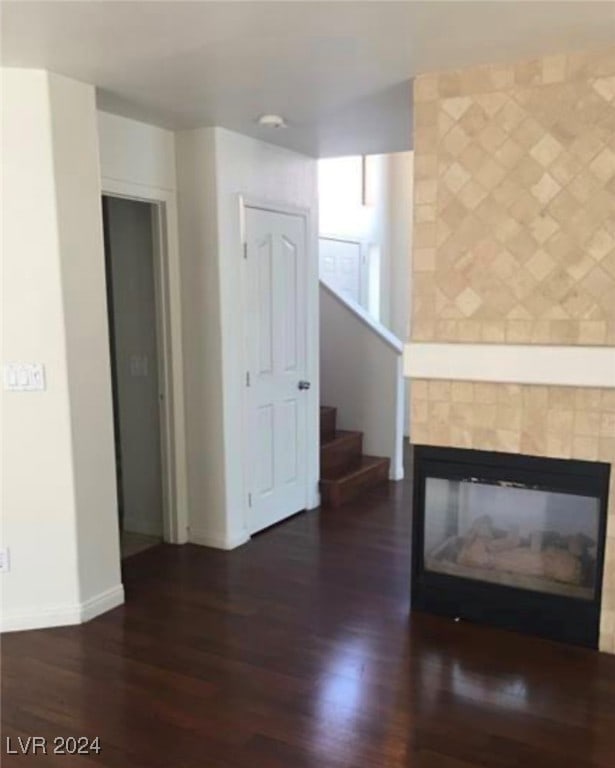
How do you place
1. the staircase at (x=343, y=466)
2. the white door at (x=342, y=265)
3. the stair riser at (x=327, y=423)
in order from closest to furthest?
the staircase at (x=343, y=466) < the stair riser at (x=327, y=423) < the white door at (x=342, y=265)

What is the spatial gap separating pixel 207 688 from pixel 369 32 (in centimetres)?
250

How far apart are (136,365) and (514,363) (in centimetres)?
240

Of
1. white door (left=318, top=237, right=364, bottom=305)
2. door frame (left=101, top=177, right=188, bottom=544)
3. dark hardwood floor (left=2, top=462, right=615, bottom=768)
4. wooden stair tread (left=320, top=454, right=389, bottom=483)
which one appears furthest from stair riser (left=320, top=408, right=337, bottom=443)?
dark hardwood floor (left=2, top=462, right=615, bottom=768)

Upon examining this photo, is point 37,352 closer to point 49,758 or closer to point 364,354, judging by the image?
point 49,758

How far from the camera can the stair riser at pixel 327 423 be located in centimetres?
559

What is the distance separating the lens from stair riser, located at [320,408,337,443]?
5.59 metres

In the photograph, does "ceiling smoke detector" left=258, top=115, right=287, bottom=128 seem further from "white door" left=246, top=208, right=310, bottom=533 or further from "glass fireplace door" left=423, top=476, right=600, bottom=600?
"glass fireplace door" left=423, top=476, right=600, bottom=600

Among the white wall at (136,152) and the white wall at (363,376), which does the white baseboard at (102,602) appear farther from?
the white wall at (363,376)

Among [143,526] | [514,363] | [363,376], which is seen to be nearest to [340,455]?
[363,376]

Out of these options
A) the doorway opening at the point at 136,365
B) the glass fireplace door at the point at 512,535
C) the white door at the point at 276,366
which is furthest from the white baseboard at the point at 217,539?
the glass fireplace door at the point at 512,535

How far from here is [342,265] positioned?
23.1ft

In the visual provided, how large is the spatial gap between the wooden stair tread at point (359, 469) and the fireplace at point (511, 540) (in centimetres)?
186

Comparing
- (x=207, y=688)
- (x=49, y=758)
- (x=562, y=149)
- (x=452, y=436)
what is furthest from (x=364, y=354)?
(x=49, y=758)

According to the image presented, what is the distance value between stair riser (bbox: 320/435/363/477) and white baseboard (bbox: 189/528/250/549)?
113 centimetres
